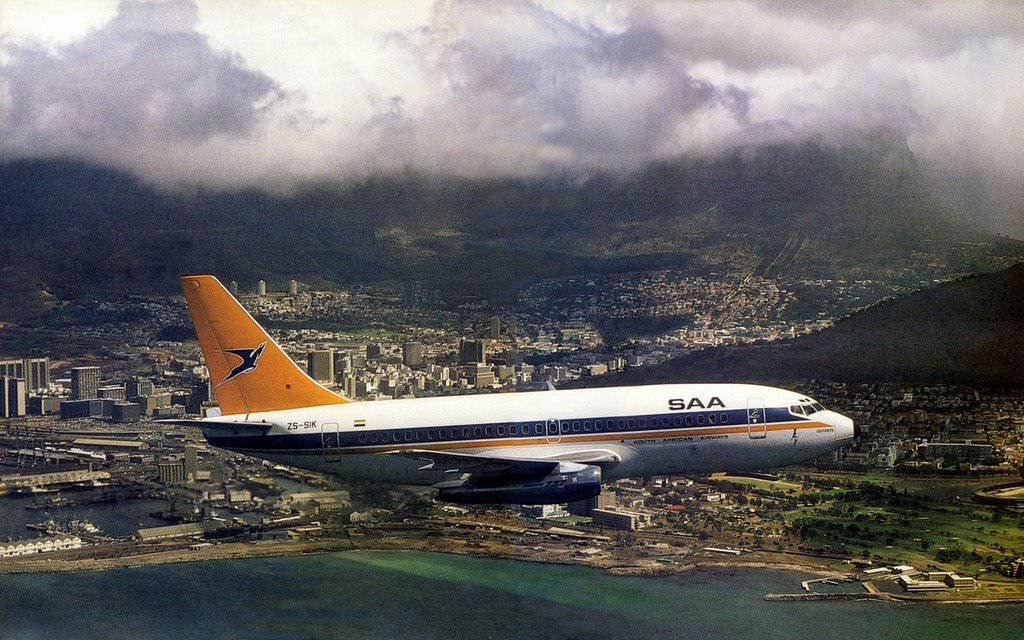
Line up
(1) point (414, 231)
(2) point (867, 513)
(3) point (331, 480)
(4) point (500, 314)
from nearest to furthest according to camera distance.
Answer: (3) point (331, 480) → (2) point (867, 513) → (4) point (500, 314) → (1) point (414, 231)

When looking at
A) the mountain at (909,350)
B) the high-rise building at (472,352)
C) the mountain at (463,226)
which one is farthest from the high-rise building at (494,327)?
the mountain at (909,350)

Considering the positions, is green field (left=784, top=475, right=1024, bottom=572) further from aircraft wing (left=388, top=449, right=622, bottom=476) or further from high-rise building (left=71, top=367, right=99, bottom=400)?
high-rise building (left=71, top=367, right=99, bottom=400)

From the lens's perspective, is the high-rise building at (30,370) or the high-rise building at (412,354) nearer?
the high-rise building at (412,354)

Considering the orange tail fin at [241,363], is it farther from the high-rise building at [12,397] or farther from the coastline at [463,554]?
the high-rise building at [12,397]

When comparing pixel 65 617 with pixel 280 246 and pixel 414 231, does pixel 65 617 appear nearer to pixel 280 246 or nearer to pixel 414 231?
pixel 280 246

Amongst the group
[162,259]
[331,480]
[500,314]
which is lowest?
[331,480]

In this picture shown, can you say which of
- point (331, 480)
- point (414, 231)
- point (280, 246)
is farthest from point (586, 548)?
point (280, 246)

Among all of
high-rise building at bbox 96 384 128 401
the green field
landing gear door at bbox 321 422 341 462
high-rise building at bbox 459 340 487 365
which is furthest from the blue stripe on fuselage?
high-rise building at bbox 96 384 128 401
